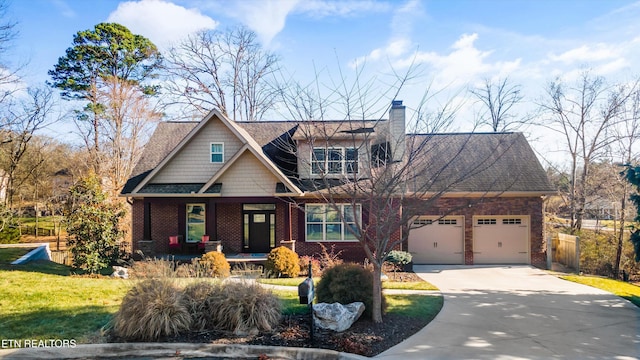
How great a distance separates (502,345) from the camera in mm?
7184

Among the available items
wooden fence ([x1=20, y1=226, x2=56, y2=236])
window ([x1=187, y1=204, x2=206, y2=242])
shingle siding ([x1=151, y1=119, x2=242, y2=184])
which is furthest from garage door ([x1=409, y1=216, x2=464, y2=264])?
wooden fence ([x1=20, y1=226, x2=56, y2=236])

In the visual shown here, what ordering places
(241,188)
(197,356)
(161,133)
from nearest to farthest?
(197,356) < (241,188) < (161,133)

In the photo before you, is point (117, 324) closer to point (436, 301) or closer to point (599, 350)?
point (436, 301)

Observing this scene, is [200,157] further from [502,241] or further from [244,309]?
[502,241]

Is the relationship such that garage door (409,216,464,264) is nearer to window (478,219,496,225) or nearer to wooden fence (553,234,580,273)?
window (478,219,496,225)

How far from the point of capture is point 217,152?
711 inches

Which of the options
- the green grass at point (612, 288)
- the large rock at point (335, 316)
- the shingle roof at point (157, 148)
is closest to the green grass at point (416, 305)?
the large rock at point (335, 316)

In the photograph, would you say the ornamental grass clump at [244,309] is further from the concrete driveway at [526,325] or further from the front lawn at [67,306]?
the concrete driveway at [526,325]

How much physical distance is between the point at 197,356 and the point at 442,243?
13.8 meters

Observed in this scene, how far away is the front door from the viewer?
1794 centimetres

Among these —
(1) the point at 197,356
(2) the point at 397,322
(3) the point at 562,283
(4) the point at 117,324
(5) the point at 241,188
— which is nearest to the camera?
(1) the point at 197,356

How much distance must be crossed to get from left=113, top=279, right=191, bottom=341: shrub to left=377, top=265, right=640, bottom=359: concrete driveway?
391 cm

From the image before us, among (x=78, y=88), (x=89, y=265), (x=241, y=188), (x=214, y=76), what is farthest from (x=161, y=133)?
(x=78, y=88)

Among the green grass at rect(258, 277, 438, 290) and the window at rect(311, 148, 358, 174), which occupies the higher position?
the window at rect(311, 148, 358, 174)
